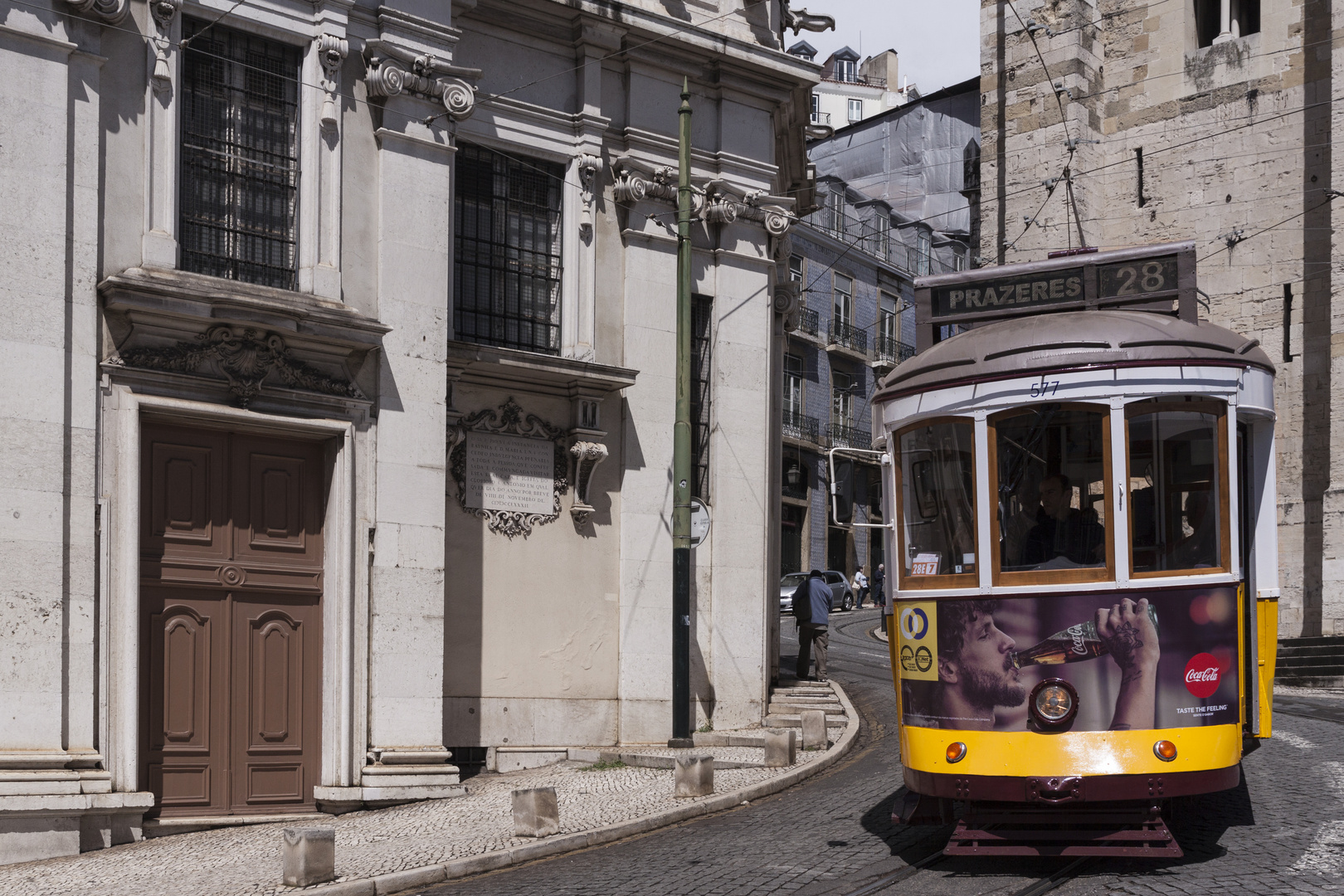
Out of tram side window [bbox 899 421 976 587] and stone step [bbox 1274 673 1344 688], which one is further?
stone step [bbox 1274 673 1344 688]

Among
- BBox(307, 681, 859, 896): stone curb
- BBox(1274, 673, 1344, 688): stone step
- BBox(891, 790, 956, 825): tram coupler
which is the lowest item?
BBox(1274, 673, 1344, 688): stone step

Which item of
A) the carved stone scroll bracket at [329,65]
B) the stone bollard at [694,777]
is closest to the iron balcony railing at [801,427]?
the carved stone scroll bracket at [329,65]

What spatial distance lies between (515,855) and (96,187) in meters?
6.38

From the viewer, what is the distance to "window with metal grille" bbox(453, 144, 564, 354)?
16.2m

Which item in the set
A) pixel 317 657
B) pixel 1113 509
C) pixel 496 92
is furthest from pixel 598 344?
pixel 1113 509

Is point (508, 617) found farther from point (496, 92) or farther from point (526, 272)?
point (496, 92)

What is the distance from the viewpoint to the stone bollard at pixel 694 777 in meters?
12.7

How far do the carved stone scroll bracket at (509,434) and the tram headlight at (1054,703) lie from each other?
8.11 meters

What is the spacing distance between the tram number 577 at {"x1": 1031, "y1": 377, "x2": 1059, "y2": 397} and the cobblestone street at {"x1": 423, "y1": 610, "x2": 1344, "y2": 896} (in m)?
2.83

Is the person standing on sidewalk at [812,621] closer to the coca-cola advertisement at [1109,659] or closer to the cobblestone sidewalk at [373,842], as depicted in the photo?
the cobblestone sidewalk at [373,842]

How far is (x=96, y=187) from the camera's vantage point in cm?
1241

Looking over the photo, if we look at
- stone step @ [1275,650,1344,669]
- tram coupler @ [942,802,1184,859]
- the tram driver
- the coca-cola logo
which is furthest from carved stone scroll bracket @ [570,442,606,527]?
stone step @ [1275,650,1344,669]

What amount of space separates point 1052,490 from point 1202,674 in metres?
1.36

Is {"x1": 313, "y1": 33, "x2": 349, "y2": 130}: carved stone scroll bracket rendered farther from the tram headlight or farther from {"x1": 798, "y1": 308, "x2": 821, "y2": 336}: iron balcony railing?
→ {"x1": 798, "y1": 308, "x2": 821, "y2": 336}: iron balcony railing
